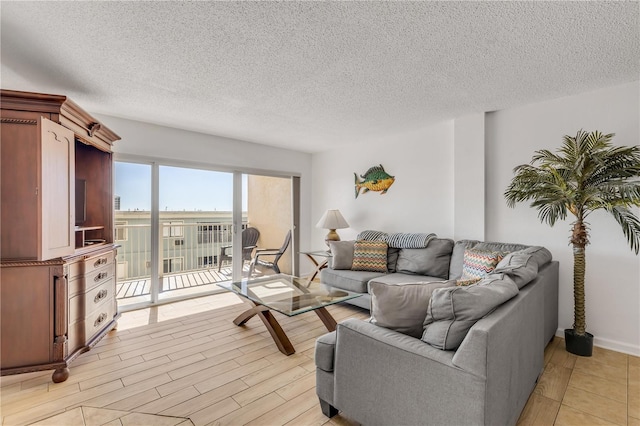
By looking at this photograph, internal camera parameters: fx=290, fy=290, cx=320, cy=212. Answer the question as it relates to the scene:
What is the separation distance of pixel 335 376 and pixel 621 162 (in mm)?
2732

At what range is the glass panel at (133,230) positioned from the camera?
3656mm

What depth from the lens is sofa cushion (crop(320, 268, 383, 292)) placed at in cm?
345

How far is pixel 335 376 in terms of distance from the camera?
5.33 feet

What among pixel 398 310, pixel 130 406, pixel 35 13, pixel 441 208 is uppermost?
pixel 35 13

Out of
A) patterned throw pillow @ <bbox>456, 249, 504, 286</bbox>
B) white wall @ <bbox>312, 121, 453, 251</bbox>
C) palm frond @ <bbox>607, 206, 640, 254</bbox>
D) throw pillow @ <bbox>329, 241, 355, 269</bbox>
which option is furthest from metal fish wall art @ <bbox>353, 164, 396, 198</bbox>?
palm frond @ <bbox>607, 206, 640, 254</bbox>

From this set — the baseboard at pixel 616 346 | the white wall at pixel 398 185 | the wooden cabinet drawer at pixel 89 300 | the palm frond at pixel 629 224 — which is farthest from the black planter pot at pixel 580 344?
the wooden cabinet drawer at pixel 89 300

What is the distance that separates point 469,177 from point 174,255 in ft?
13.2

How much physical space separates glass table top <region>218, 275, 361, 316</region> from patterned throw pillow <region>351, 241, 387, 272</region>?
826mm

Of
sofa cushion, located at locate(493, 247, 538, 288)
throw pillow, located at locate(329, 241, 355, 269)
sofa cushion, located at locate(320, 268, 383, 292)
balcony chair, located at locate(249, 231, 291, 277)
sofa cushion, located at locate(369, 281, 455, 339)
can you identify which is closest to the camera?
sofa cushion, located at locate(369, 281, 455, 339)

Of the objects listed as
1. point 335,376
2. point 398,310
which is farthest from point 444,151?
point 335,376

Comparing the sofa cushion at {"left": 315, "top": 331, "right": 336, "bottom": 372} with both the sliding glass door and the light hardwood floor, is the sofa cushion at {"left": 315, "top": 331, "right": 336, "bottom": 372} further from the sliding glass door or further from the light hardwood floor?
the sliding glass door

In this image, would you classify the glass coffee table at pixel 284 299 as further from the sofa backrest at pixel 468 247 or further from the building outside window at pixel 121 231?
the building outside window at pixel 121 231

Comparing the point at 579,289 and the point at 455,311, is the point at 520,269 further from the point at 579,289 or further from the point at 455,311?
the point at 579,289

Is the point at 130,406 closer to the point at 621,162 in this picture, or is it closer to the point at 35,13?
the point at 35,13
